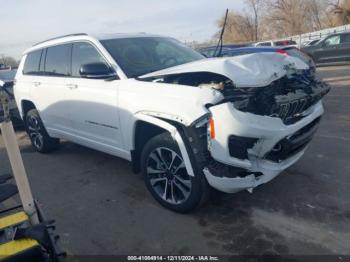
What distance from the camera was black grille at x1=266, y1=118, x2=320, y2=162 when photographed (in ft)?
10.2

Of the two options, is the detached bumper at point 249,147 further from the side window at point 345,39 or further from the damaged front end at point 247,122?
the side window at point 345,39

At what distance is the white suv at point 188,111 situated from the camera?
9.71 ft

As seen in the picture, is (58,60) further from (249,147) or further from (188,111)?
(249,147)

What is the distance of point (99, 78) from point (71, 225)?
1.69 meters

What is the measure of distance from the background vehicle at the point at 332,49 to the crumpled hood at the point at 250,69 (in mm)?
14833

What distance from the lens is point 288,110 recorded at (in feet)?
10.6

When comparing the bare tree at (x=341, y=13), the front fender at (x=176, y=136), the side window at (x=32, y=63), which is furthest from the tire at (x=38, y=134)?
the bare tree at (x=341, y=13)

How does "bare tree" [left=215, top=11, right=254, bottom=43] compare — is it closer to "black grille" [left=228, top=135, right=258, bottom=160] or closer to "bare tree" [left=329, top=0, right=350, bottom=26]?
"bare tree" [left=329, top=0, right=350, bottom=26]

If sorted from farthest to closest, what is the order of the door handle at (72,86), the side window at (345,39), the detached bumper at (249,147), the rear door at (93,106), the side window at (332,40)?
the side window at (332,40), the side window at (345,39), the door handle at (72,86), the rear door at (93,106), the detached bumper at (249,147)

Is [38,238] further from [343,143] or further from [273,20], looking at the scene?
[273,20]

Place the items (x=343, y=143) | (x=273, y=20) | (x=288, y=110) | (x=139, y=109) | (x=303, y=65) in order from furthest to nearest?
(x=273, y=20), (x=343, y=143), (x=303, y=65), (x=139, y=109), (x=288, y=110)

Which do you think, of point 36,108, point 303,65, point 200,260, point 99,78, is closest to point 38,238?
point 200,260

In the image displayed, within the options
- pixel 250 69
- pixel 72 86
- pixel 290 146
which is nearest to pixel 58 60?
pixel 72 86

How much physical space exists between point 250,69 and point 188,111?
0.70 meters
